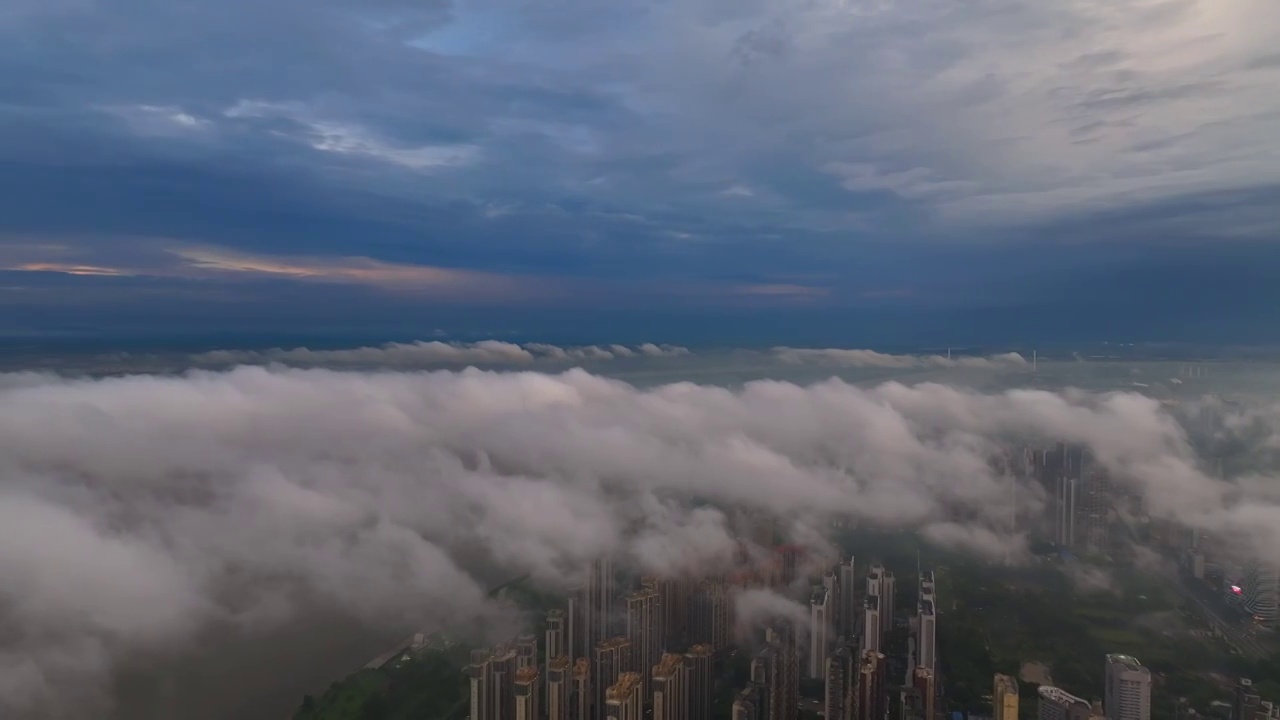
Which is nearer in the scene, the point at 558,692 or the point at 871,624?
the point at 558,692

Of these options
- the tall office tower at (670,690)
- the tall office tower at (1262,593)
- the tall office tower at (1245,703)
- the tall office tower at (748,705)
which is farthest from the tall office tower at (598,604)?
the tall office tower at (1262,593)

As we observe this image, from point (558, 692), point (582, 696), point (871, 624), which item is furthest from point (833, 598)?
point (558, 692)

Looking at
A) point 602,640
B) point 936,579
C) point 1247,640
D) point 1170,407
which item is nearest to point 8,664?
point 602,640

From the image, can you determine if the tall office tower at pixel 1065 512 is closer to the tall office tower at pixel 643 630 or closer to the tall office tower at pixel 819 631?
the tall office tower at pixel 819 631

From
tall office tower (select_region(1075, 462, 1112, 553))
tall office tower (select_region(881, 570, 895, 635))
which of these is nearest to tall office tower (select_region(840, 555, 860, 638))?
tall office tower (select_region(881, 570, 895, 635))

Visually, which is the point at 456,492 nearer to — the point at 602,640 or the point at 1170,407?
the point at 602,640

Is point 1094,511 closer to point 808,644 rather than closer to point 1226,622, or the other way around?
point 1226,622
